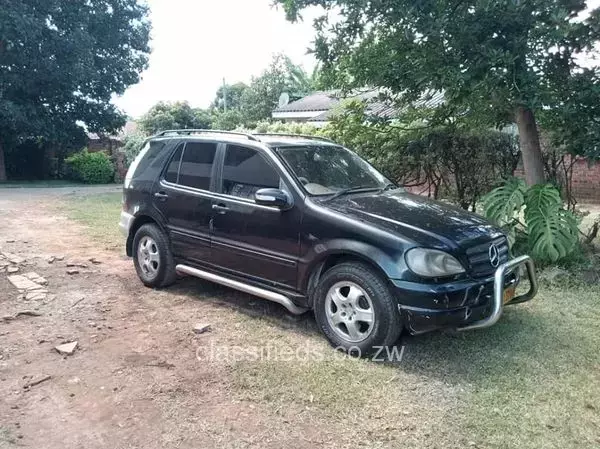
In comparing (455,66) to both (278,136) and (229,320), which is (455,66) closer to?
(278,136)

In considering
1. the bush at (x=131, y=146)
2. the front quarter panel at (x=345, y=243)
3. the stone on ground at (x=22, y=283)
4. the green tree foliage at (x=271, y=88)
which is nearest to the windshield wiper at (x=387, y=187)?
the front quarter panel at (x=345, y=243)

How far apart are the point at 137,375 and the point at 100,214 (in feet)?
26.9

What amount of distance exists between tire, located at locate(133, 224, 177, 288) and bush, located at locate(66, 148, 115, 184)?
16.1 meters

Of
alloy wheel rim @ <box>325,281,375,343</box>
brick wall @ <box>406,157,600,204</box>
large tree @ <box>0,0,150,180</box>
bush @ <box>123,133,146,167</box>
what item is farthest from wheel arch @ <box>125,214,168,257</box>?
bush @ <box>123,133,146,167</box>

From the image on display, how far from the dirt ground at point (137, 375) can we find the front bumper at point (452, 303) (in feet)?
1.93

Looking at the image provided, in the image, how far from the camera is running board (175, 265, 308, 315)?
4406 mm

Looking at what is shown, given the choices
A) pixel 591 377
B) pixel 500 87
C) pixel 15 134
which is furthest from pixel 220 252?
pixel 15 134

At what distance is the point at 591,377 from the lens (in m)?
3.69

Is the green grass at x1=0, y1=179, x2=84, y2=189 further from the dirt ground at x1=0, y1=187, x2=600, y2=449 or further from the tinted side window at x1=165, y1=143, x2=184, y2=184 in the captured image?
the tinted side window at x1=165, y1=143, x2=184, y2=184

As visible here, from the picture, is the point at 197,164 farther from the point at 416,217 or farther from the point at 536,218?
the point at 536,218

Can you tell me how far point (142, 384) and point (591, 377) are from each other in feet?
10.6

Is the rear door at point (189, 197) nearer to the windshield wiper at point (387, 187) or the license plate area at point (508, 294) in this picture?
the windshield wiper at point (387, 187)

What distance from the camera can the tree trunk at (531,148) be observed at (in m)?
6.72

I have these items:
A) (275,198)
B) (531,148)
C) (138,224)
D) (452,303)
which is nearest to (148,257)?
(138,224)
